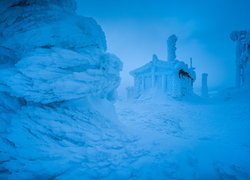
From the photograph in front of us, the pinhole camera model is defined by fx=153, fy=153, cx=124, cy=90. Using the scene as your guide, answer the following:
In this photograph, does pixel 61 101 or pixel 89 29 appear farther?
pixel 89 29

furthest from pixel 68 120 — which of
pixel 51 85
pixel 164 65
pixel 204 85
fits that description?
pixel 204 85

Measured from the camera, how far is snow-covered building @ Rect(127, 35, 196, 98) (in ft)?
71.7

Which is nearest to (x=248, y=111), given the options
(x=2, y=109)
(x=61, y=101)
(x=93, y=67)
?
(x=93, y=67)

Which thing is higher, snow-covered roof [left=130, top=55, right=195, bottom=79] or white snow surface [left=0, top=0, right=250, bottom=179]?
snow-covered roof [left=130, top=55, right=195, bottom=79]

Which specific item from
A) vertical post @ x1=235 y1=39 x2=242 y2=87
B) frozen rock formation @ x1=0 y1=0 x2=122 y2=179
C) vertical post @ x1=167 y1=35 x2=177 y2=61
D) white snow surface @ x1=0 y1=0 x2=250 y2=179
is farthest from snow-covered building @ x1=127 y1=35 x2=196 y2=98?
frozen rock formation @ x1=0 y1=0 x2=122 y2=179

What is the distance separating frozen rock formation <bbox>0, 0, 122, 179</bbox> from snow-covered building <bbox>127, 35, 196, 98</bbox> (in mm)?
15882

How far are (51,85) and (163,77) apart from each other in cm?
1852

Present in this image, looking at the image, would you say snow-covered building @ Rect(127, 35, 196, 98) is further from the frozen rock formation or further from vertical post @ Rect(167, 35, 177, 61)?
the frozen rock formation

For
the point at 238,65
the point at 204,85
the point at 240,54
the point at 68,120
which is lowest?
the point at 68,120

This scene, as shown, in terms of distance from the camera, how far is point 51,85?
611cm

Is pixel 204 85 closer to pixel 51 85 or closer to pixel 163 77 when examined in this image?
pixel 163 77

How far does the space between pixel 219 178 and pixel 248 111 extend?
10.8 metres

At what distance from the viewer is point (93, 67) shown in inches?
283

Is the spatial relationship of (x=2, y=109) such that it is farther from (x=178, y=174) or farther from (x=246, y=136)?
(x=246, y=136)
